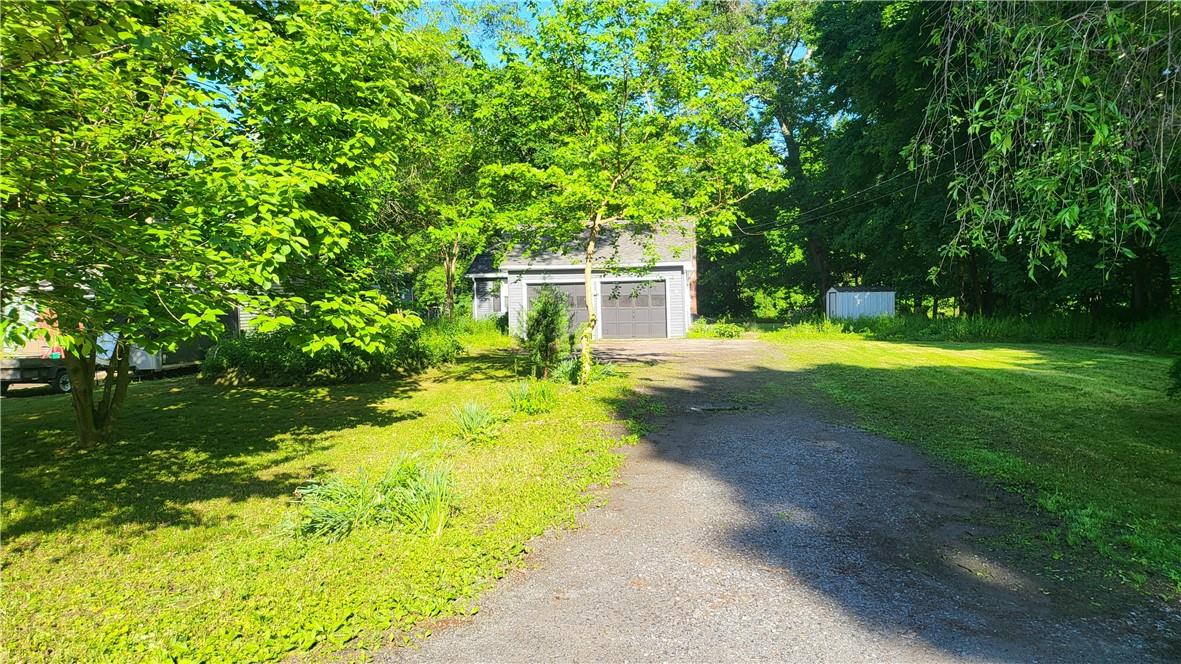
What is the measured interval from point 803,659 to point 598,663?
3.17ft

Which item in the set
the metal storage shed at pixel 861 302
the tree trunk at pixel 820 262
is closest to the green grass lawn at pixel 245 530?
the metal storage shed at pixel 861 302

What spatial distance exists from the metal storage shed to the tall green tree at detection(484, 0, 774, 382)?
19183 millimetres

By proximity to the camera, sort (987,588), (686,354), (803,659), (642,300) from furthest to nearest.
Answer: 1. (642,300)
2. (686,354)
3. (987,588)
4. (803,659)

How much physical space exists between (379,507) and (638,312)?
21251 mm

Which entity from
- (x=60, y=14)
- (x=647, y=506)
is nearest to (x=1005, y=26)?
(x=647, y=506)

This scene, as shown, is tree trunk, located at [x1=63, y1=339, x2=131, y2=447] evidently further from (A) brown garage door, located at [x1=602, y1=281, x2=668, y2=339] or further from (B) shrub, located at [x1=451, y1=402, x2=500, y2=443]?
(A) brown garage door, located at [x1=602, y1=281, x2=668, y2=339]

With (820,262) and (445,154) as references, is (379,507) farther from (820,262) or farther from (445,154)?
(820,262)

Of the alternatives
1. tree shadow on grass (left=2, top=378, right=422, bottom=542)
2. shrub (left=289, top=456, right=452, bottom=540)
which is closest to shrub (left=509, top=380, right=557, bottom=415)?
tree shadow on grass (left=2, top=378, right=422, bottom=542)

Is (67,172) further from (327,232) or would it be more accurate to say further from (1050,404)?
(1050,404)

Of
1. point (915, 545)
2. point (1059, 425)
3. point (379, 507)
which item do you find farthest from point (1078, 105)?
point (379, 507)

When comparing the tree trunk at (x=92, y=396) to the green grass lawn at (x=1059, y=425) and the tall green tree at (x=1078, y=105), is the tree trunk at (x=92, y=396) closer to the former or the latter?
the tall green tree at (x=1078, y=105)

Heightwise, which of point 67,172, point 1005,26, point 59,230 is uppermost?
point 1005,26

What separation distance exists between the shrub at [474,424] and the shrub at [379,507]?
2.59m

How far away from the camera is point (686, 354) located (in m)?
18.0
